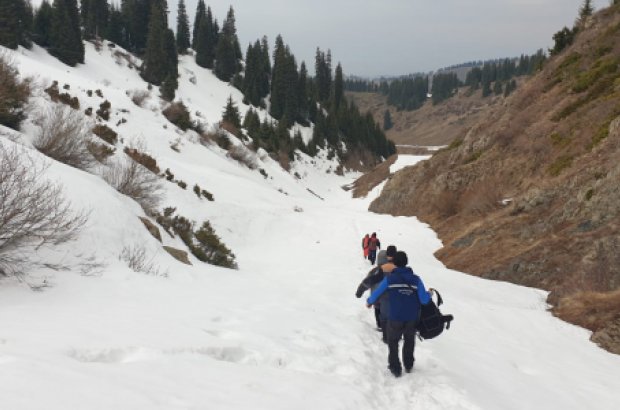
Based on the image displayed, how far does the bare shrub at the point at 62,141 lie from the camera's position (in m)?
13.4

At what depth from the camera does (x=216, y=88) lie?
76312 mm

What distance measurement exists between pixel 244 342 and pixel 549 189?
1576 centimetres

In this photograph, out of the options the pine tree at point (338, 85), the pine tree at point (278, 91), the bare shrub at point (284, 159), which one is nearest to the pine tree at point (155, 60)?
the pine tree at point (278, 91)

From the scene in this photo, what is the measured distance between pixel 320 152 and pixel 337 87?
1239 inches

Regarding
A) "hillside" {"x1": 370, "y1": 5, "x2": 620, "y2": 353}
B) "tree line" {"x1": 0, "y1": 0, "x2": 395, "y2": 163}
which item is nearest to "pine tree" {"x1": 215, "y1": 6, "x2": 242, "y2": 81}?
"tree line" {"x1": 0, "y1": 0, "x2": 395, "y2": 163}

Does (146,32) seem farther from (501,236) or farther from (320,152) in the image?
(501,236)

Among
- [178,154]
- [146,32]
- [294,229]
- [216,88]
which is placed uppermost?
[146,32]

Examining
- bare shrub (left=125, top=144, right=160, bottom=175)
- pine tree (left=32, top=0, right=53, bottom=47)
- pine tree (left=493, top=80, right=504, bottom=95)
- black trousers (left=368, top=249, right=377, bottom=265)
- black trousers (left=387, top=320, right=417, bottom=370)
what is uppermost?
pine tree (left=493, top=80, right=504, bottom=95)

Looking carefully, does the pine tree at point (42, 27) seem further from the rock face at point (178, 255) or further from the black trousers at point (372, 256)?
the black trousers at point (372, 256)

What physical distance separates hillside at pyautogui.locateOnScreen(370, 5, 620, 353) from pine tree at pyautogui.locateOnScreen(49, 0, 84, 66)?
159 feet

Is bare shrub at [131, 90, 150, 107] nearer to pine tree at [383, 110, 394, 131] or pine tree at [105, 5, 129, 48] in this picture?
pine tree at [105, 5, 129, 48]

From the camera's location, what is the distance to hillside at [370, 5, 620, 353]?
39.7 feet

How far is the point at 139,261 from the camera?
9273 mm

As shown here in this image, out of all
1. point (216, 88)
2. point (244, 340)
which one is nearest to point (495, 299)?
point (244, 340)
